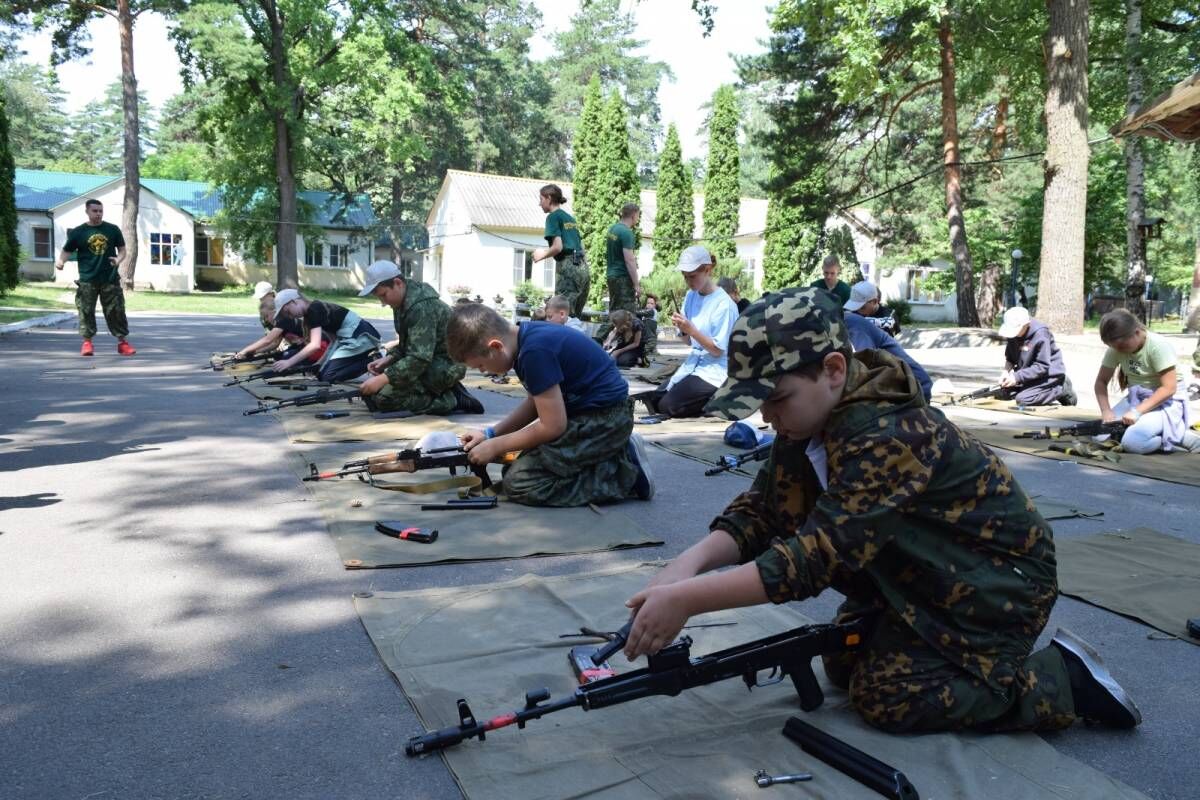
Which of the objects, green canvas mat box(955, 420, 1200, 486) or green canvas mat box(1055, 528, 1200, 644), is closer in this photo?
green canvas mat box(1055, 528, 1200, 644)

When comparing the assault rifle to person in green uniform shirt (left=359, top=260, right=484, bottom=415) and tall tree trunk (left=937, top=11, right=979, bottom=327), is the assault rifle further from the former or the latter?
tall tree trunk (left=937, top=11, right=979, bottom=327)

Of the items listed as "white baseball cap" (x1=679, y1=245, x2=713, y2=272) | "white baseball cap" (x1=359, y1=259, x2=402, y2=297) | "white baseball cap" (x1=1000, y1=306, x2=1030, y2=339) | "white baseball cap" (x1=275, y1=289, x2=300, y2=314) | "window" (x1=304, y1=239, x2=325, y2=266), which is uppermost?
"window" (x1=304, y1=239, x2=325, y2=266)

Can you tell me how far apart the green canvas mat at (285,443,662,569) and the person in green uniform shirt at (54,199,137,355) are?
880 centimetres

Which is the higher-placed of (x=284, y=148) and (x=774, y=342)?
(x=284, y=148)

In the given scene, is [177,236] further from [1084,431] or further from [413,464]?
[1084,431]

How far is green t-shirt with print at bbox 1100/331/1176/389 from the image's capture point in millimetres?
7512

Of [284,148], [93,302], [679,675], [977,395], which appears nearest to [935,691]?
[679,675]

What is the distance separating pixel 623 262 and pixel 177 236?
1530 inches

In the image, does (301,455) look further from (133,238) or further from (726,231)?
(133,238)

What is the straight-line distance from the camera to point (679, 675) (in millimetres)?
2477

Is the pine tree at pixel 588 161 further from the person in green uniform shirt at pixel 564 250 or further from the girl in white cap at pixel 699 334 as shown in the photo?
the girl in white cap at pixel 699 334

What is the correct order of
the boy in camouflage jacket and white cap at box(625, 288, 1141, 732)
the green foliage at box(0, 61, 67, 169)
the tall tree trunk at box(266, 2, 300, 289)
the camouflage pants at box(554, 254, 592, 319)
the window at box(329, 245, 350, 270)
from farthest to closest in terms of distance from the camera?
the green foliage at box(0, 61, 67, 169)
the window at box(329, 245, 350, 270)
the tall tree trunk at box(266, 2, 300, 289)
the camouflage pants at box(554, 254, 592, 319)
the boy in camouflage jacket and white cap at box(625, 288, 1141, 732)

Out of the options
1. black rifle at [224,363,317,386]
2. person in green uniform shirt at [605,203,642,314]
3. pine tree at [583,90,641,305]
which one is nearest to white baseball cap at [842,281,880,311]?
person in green uniform shirt at [605,203,642,314]

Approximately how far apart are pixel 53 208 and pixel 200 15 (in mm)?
17940
